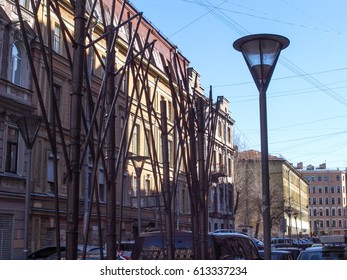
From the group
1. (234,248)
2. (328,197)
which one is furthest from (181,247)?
(328,197)

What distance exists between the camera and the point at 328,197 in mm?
140500

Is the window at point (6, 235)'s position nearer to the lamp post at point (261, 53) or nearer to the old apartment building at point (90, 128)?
the old apartment building at point (90, 128)

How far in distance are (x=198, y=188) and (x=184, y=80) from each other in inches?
65.8

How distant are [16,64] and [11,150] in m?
4.18

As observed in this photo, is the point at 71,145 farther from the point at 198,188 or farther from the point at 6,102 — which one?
the point at 6,102

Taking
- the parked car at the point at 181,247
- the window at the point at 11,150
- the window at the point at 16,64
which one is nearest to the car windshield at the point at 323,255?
the parked car at the point at 181,247

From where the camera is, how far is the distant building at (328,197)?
13950 centimetres

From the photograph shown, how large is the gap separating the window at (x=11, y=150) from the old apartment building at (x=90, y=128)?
0.16 feet

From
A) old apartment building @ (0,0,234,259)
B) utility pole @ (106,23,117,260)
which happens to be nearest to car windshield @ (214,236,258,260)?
old apartment building @ (0,0,234,259)

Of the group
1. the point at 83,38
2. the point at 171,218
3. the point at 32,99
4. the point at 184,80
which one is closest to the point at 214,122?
the point at 184,80

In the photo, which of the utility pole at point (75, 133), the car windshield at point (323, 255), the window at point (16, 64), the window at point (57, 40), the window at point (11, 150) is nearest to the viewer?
the utility pole at point (75, 133)

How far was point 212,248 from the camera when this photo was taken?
30.0 feet

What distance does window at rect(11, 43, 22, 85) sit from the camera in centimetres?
A: 2495

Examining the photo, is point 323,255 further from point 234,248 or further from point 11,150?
point 11,150
